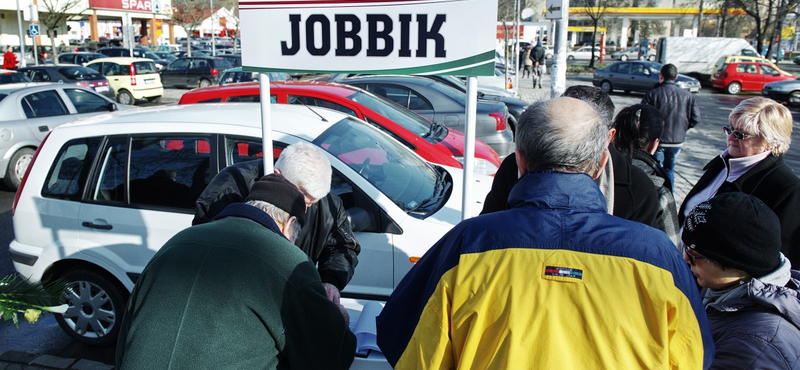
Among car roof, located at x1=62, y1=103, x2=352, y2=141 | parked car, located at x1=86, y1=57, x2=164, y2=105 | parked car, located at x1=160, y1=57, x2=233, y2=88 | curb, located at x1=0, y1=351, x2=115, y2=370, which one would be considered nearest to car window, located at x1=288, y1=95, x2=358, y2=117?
car roof, located at x1=62, y1=103, x2=352, y2=141

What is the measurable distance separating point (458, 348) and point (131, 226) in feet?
9.78

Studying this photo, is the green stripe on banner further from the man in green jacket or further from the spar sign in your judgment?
the man in green jacket

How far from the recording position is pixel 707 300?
199cm

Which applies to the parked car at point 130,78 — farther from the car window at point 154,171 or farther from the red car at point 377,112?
the car window at point 154,171

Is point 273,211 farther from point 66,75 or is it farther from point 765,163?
point 66,75

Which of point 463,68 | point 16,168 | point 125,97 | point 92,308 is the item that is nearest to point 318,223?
point 463,68

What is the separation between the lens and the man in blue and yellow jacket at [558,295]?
139 centimetres

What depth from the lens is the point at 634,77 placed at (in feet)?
75.7

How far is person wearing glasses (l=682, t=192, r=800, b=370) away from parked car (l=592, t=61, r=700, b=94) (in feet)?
73.6

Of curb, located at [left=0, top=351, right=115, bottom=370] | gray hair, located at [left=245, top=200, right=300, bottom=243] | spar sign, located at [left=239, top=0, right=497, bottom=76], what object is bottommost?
curb, located at [left=0, top=351, right=115, bottom=370]

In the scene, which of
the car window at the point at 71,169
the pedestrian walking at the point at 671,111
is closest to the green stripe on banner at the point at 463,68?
the car window at the point at 71,169

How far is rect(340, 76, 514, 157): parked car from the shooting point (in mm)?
8766

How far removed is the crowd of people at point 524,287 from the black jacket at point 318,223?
58cm

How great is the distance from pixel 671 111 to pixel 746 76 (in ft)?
65.6
